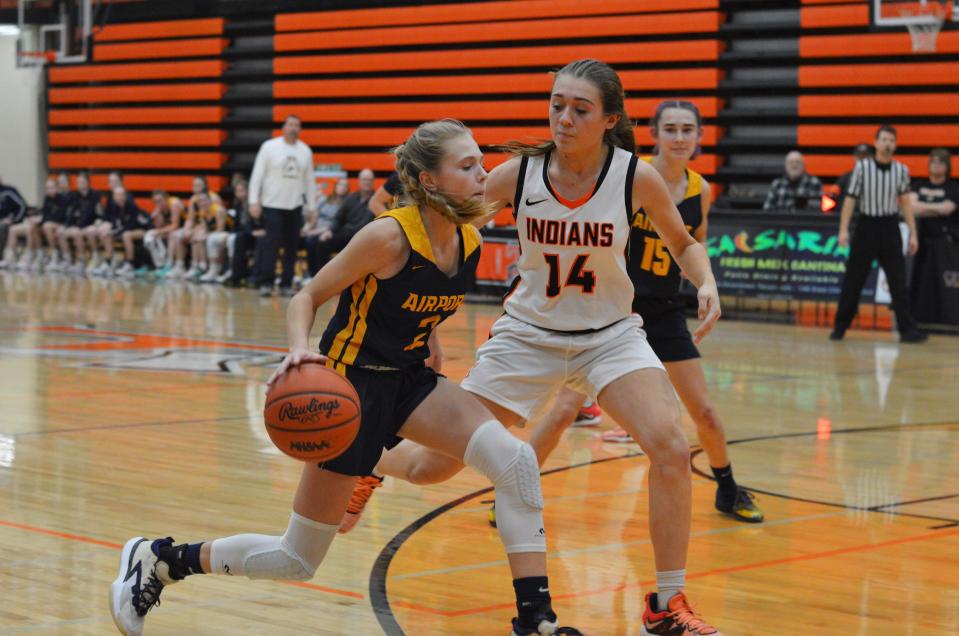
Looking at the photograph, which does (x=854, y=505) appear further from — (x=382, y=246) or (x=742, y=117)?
(x=742, y=117)

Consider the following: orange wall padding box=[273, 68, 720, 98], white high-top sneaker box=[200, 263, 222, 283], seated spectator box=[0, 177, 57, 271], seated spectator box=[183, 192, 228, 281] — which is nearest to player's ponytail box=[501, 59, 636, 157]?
orange wall padding box=[273, 68, 720, 98]

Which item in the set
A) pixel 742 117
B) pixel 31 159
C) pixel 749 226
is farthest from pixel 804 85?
pixel 31 159

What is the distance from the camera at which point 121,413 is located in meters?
7.50

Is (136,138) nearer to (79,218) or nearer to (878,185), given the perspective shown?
(79,218)

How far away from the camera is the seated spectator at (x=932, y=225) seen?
12516 mm

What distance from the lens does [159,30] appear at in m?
22.5

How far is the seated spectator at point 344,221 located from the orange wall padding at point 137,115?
219 inches

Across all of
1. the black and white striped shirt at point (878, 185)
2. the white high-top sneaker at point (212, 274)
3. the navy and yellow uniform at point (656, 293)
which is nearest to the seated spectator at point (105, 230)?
the white high-top sneaker at point (212, 274)

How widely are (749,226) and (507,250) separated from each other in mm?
2765

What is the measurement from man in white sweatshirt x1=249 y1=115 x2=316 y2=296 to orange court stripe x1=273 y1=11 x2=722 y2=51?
4157 mm

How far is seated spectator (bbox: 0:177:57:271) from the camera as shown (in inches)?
847

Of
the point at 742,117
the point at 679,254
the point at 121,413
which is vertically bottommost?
the point at 121,413

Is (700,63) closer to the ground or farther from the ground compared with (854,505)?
farther from the ground

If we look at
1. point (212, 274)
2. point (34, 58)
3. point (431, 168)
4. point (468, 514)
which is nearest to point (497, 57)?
point (212, 274)
